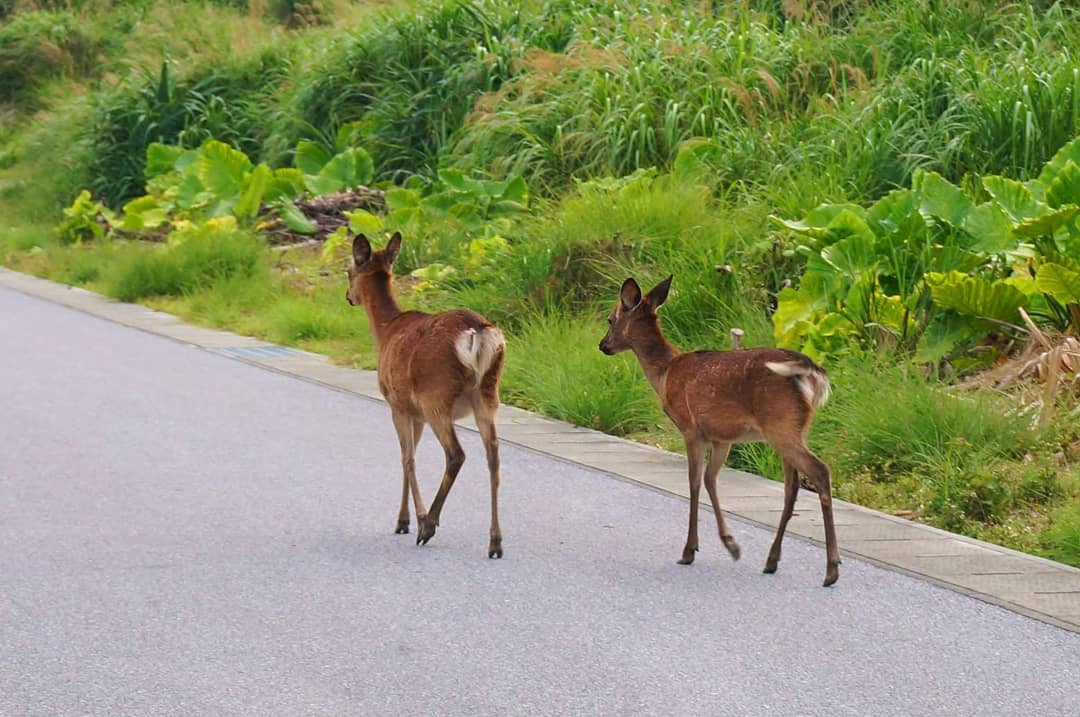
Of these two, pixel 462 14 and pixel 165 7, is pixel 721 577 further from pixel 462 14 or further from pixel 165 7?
pixel 165 7

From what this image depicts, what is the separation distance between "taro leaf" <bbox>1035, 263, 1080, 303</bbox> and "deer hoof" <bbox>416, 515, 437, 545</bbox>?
158 inches

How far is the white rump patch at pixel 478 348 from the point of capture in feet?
23.8

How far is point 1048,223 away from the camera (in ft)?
32.9

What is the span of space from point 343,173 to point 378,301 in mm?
12381

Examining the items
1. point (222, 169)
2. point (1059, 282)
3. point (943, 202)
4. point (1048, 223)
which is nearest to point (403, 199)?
point (222, 169)

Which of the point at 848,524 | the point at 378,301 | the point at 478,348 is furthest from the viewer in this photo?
the point at 378,301

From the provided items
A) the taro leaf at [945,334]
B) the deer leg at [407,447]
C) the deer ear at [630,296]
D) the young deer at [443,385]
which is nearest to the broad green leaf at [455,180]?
the taro leaf at [945,334]

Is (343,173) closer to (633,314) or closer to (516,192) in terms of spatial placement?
(516,192)

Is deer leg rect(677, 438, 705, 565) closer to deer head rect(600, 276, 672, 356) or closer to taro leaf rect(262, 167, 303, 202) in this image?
deer head rect(600, 276, 672, 356)

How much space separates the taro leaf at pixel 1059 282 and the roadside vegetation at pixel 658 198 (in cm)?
3

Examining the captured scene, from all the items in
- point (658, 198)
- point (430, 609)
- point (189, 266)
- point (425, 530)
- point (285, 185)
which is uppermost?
point (430, 609)

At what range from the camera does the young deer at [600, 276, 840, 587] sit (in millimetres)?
6668

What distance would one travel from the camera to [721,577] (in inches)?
275

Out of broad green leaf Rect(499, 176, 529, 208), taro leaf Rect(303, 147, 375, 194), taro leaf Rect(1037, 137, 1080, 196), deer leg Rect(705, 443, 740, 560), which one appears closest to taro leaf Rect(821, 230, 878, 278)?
taro leaf Rect(1037, 137, 1080, 196)
